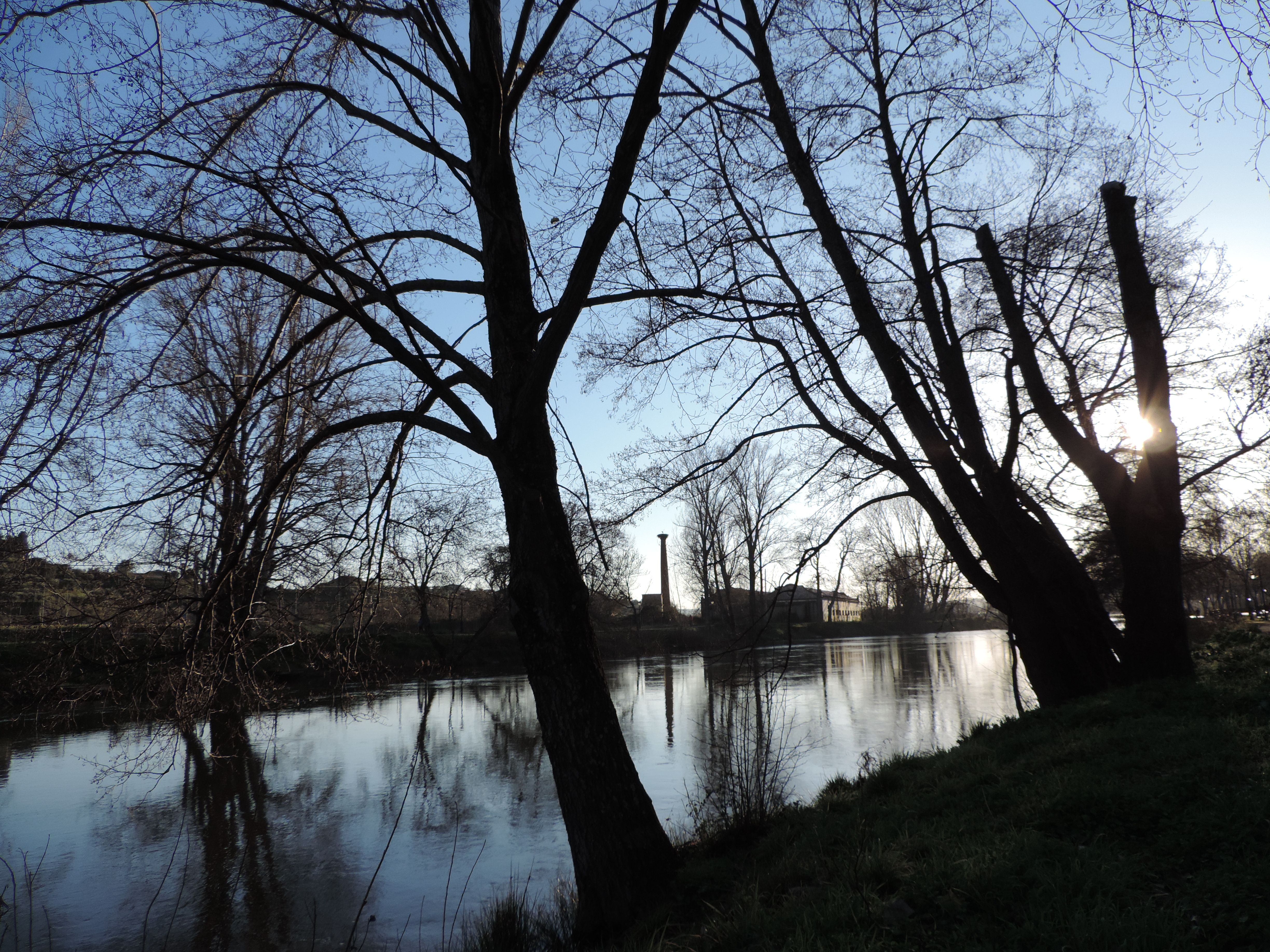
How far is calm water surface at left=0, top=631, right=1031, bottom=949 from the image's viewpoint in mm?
6980

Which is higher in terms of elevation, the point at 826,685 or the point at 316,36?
the point at 316,36

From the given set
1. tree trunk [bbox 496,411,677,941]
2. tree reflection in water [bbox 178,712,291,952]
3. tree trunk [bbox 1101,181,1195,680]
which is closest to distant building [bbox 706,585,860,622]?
tree trunk [bbox 496,411,677,941]

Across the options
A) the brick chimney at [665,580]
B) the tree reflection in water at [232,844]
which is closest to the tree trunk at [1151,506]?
the tree reflection in water at [232,844]

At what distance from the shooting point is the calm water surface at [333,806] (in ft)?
22.9

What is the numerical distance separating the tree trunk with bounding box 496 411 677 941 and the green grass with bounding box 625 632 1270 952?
38 centimetres

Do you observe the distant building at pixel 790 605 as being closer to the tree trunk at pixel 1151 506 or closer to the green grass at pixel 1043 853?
the green grass at pixel 1043 853

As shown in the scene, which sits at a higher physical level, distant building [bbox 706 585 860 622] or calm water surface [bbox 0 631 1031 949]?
distant building [bbox 706 585 860 622]

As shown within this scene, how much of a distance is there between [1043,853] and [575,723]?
2.70 m

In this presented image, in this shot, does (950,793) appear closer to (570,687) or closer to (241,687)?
(570,687)

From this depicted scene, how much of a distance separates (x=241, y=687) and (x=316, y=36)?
465 centimetres

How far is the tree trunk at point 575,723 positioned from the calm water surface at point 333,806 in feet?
2.93

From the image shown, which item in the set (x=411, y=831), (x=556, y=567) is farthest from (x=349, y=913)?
(x=556, y=567)

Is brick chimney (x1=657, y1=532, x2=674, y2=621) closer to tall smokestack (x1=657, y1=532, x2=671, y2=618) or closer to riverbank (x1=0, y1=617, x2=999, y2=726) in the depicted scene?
tall smokestack (x1=657, y1=532, x2=671, y2=618)

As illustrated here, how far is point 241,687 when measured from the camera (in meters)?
5.22
